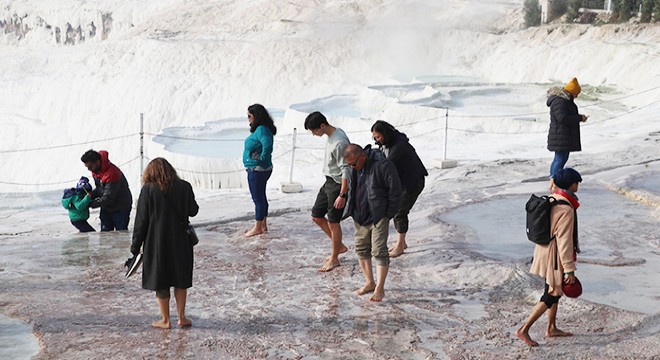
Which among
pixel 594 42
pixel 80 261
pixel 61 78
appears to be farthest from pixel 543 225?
pixel 61 78

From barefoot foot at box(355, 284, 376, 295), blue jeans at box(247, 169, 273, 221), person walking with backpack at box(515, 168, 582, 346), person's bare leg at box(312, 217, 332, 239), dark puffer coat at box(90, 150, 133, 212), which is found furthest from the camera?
blue jeans at box(247, 169, 273, 221)

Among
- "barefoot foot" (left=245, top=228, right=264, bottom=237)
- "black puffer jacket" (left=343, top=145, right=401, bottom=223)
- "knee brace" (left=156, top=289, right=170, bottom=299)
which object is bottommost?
"barefoot foot" (left=245, top=228, right=264, bottom=237)

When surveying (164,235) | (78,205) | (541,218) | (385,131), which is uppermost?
(385,131)

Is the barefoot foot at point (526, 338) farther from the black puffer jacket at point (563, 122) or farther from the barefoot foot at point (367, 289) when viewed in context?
the black puffer jacket at point (563, 122)

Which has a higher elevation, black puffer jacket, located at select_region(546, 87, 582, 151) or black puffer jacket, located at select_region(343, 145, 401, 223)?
black puffer jacket, located at select_region(546, 87, 582, 151)

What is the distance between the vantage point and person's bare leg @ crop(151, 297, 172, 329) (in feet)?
19.0

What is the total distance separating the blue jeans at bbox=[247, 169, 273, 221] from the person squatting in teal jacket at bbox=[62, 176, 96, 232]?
1683 mm

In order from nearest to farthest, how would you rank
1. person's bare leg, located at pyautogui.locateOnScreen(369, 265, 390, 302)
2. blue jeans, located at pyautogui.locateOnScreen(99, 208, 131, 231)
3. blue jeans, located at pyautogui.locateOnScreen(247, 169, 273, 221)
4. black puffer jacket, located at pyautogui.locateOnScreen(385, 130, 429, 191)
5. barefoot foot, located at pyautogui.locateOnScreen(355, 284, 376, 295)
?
person's bare leg, located at pyautogui.locateOnScreen(369, 265, 390, 302) → barefoot foot, located at pyautogui.locateOnScreen(355, 284, 376, 295) → black puffer jacket, located at pyautogui.locateOnScreen(385, 130, 429, 191) → blue jeans, located at pyautogui.locateOnScreen(247, 169, 273, 221) → blue jeans, located at pyautogui.locateOnScreen(99, 208, 131, 231)

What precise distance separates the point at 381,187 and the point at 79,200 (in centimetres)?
400

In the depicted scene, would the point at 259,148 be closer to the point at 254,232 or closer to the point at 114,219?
the point at 254,232

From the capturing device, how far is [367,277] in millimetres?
6578

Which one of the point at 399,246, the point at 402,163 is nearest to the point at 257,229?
the point at 399,246

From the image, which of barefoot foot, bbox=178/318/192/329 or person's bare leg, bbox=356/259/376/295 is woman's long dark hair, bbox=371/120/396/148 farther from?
barefoot foot, bbox=178/318/192/329

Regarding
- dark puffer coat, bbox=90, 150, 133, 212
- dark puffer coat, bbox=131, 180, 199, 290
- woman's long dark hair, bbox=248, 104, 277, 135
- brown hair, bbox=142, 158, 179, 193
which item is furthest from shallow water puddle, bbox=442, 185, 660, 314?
dark puffer coat, bbox=90, 150, 133, 212
